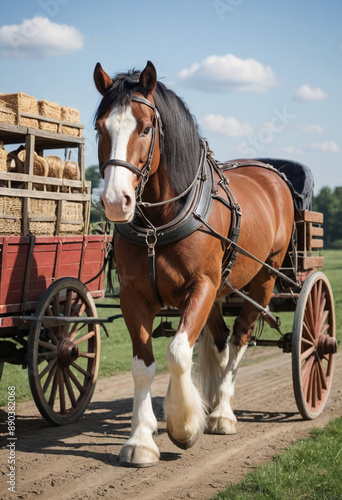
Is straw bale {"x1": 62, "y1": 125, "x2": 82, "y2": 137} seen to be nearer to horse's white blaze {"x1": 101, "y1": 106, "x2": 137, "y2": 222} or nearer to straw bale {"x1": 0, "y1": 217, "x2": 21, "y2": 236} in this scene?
straw bale {"x1": 0, "y1": 217, "x2": 21, "y2": 236}

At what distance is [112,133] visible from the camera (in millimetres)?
3945

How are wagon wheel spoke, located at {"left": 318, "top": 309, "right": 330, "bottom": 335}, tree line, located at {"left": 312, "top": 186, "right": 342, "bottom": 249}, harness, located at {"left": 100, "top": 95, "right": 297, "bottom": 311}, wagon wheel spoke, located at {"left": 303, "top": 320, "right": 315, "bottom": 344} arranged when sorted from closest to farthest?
harness, located at {"left": 100, "top": 95, "right": 297, "bottom": 311} < wagon wheel spoke, located at {"left": 303, "top": 320, "right": 315, "bottom": 344} < wagon wheel spoke, located at {"left": 318, "top": 309, "right": 330, "bottom": 335} < tree line, located at {"left": 312, "top": 186, "right": 342, "bottom": 249}

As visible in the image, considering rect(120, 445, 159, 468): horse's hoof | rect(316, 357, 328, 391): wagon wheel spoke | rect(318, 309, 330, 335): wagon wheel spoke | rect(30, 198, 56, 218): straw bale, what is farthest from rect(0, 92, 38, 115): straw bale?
rect(316, 357, 328, 391): wagon wheel spoke

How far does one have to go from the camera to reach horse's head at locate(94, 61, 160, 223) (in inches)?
147

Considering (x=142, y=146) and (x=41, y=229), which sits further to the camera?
(x=41, y=229)

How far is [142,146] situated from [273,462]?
96.5 inches

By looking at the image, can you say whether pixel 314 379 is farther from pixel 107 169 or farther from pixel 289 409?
pixel 107 169

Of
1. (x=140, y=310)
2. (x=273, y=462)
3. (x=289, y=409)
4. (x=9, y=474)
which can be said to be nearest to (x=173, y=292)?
(x=140, y=310)

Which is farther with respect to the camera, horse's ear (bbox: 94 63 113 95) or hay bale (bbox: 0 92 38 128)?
hay bale (bbox: 0 92 38 128)

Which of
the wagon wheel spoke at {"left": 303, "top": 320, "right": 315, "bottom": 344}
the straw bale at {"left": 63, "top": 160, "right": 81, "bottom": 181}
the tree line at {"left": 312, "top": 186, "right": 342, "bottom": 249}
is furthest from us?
the tree line at {"left": 312, "top": 186, "right": 342, "bottom": 249}

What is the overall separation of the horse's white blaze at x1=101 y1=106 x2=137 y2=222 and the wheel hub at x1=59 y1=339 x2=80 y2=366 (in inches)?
95.0

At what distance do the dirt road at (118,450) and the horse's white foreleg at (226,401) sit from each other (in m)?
0.13

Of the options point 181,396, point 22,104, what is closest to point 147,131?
point 181,396

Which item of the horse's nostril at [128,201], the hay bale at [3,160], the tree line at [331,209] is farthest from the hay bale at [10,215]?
the tree line at [331,209]
